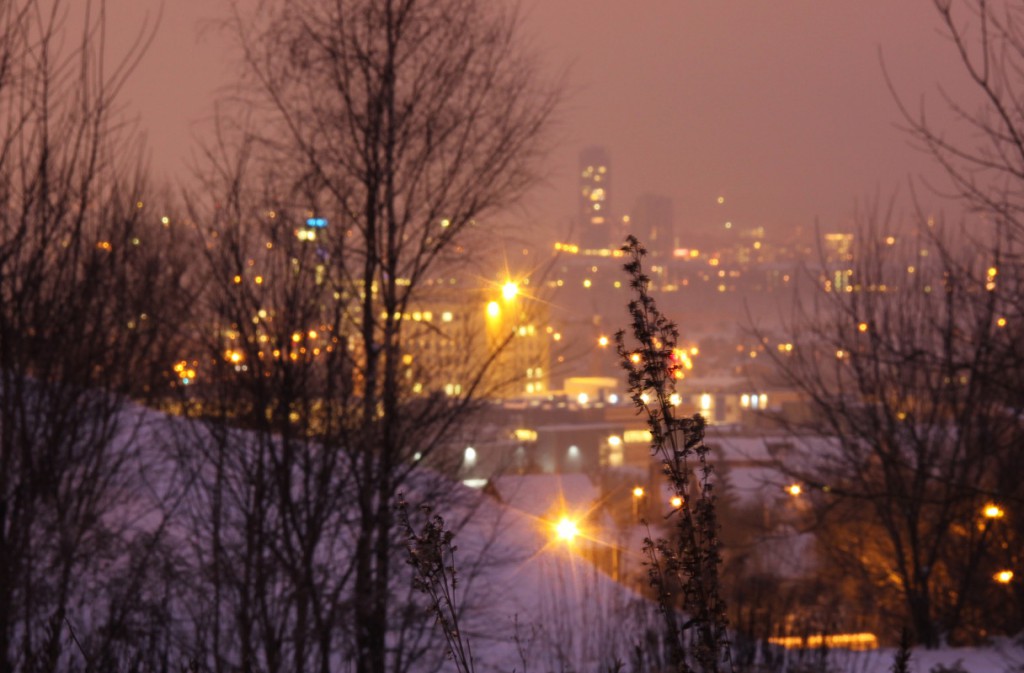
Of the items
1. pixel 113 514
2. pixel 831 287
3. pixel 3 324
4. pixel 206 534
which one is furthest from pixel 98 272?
pixel 831 287

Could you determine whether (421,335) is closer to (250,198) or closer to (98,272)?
(250,198)

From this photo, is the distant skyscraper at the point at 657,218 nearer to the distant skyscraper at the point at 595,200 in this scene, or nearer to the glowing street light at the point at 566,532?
the distant skyscraper at the point at 595,200

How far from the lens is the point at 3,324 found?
198 inches

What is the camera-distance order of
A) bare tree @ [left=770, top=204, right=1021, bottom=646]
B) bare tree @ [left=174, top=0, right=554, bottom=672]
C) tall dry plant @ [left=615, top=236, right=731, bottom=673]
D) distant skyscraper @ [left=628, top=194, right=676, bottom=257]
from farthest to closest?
distant skyscraper @ [left=628, top=194, right=676, bottom=257] → bare tree @ [left=770, top=204, right=1021, bottom=646] → bare tree @ [left=174, top=0, right=554, bottom=672] → tall dry plant @ [left=615, top=236, right=731, bottom=673]

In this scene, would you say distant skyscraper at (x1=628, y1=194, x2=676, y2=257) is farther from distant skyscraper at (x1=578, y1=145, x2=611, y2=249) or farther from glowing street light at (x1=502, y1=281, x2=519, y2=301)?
glowing street light at (x1=502, y1=281, x2=519, y2=301)

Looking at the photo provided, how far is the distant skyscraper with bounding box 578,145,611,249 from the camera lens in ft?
32.4

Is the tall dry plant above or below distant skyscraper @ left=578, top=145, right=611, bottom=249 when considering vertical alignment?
below

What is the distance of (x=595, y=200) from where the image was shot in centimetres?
1276

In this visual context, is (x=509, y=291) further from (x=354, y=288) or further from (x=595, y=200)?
(x=595, y=200)

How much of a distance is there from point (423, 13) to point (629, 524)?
8.65 meters

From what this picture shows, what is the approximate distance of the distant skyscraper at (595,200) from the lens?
9875 millimetres

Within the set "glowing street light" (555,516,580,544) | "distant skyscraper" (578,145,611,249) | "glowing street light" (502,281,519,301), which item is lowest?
"glowing street light" (555,516,580,544)

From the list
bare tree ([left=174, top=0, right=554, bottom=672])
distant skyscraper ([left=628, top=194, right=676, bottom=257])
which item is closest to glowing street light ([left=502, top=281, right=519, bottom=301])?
bare tree ([left=174, top=0, right=554, bottom=672])

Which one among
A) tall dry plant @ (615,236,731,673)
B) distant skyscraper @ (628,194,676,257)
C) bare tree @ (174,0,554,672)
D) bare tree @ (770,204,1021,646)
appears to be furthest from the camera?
distant skyscraper @ (628,194,676,257)
